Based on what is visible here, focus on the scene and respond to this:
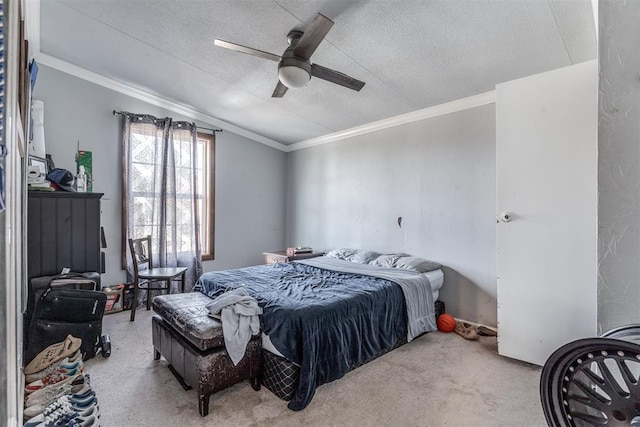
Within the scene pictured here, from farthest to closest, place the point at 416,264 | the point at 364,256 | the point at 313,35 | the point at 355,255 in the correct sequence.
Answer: the point at 355,255 → the point at 364,256 → the point at 416,264 → the point at 313,35

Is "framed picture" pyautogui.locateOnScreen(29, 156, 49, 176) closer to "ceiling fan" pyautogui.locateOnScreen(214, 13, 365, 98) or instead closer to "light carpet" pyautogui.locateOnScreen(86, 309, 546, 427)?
"light carpet" pyautogui.locateOnScreen(86, 309, 546, 427)

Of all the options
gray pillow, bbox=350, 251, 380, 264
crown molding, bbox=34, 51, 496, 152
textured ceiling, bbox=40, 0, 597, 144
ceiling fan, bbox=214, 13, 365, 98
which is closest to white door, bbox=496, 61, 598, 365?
textured ceiling, bbox=40, 0, 597, 144

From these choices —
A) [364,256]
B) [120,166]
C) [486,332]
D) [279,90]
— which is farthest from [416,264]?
[120,166]

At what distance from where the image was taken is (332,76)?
2.45 metres

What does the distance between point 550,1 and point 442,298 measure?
2819 mm

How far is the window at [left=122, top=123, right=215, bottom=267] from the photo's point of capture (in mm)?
4094

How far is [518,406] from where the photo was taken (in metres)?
1.94

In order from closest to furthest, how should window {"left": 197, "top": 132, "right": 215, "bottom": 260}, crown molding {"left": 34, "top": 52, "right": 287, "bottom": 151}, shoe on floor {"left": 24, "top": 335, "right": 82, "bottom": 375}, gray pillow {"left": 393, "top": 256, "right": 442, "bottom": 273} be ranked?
shoe on floor {"left": 24, "top": 335, "right": 82, "bottom": 375}, gray pillow {"left": 393, "top": 256, "right": 442, "bottom": 273}, crown molding {"left": 34, "top": 52, "right": 287, "bottom": 151}, window {"left": 197, "top": 132, "right": 215, "bottom": 260}

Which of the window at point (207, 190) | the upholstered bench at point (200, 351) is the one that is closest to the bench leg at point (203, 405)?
the upholstered bench at point (200, 351)

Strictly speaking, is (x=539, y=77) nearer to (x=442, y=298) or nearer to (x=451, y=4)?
(x=451, y=4)

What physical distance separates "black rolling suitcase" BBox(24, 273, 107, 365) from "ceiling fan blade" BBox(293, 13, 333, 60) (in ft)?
8.30

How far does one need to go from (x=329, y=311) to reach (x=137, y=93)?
3.90 meters

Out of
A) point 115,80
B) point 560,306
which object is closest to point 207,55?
point 115,80

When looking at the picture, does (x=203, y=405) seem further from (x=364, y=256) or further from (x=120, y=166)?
(x=120, y=166)
